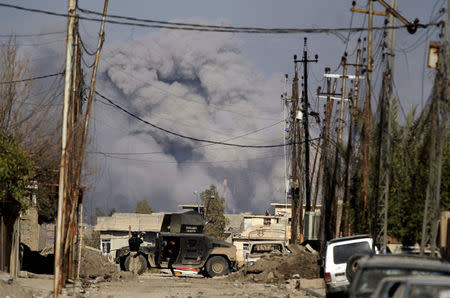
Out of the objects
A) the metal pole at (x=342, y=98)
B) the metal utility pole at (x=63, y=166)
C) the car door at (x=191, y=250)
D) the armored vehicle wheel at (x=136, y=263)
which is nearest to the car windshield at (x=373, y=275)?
the metal utility pole at (x=63, y=166)

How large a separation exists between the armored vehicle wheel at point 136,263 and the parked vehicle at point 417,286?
27.0m

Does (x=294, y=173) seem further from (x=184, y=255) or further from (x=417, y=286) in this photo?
(x=417, y=286)

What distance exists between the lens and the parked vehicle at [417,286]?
892cm

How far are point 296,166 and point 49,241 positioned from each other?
39611 mm

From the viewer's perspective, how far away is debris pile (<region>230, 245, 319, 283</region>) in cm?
3409

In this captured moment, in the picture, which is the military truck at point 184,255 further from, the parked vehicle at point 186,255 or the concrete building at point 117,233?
the concrete building at point 117,233

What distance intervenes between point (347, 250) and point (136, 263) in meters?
17.4

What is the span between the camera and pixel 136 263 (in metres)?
35.7

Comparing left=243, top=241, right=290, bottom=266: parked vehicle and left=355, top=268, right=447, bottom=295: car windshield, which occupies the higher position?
left=355, top=268, right=447, bottom=295: car windshield

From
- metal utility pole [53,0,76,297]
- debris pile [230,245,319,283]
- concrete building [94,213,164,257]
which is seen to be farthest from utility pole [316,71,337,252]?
concrete building [94,213,164,257]

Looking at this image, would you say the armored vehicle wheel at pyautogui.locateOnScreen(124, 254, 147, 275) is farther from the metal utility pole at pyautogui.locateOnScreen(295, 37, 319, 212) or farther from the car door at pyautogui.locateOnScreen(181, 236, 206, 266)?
the metal utility pole at pyautogui.locateOnScreen(295, 37, 319, 212)

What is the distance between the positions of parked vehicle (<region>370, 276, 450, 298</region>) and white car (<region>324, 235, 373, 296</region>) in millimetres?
10493

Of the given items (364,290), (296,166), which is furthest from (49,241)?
(364,290)

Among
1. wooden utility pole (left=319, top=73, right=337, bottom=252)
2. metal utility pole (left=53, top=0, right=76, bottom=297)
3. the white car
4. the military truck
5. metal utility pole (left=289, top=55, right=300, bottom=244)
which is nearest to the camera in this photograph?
metal utility pole (left=53, top=0, right=76, bottom=297)
